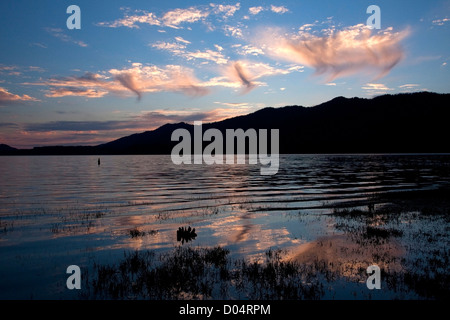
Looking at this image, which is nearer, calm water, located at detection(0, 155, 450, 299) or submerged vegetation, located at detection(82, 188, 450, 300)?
submerged vegetation, located at detection(82, 188, 450, 300)

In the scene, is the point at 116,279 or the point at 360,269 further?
the point at 360,269

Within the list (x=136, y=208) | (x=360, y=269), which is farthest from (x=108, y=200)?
(x=360, y=269)

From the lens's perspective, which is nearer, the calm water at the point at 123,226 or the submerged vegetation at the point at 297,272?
the submerged vegetation at the point at 297,272

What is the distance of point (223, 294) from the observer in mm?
9203

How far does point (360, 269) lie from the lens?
1100 centimetres

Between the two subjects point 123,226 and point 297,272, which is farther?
point 123,226

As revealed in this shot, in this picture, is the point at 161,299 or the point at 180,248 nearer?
the point at 161,299

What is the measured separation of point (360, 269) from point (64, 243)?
13955 mm
